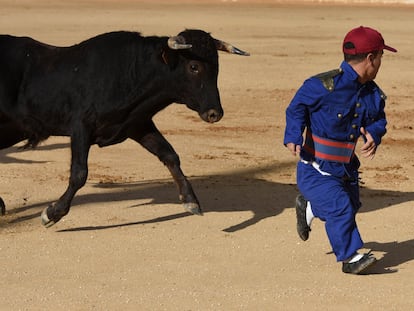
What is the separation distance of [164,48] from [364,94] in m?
1.95

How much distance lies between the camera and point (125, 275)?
708 cm

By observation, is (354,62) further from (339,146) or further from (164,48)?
(164,48)

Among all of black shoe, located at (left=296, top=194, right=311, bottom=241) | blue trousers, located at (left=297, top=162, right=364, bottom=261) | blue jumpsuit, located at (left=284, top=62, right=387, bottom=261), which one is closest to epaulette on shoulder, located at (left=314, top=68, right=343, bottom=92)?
blue jumpsuit, located at (left=284, top=62, right=387, bottom=261)

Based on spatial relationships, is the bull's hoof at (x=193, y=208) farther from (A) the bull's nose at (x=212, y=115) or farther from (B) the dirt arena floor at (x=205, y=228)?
(A) the bull's nose at (x=212, y=115)

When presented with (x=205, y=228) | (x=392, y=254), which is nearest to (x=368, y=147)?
(x=392, y=254)

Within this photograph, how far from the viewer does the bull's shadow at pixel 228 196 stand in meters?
8.94

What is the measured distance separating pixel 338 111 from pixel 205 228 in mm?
1750

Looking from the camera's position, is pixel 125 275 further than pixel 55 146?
No

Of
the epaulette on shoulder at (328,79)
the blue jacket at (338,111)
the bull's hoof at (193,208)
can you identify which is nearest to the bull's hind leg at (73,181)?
the bull's hoof at (193,208)

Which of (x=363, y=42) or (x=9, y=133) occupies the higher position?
(x=363, y=42)

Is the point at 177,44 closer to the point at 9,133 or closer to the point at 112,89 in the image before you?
the point at 112,89

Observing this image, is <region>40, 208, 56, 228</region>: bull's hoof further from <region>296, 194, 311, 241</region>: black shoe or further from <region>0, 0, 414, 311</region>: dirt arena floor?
<region>296, 194, 311, 241</region>: black shoe

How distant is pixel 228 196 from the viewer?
374 inches

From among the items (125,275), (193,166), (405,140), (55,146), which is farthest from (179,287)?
(405,140)
